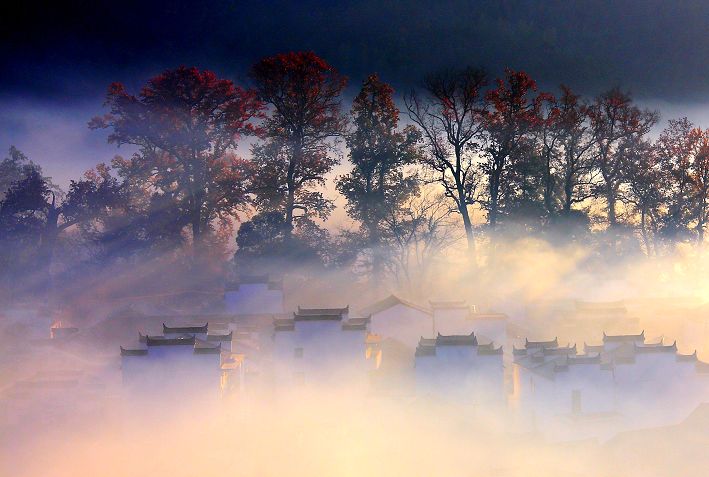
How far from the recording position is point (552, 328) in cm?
2969

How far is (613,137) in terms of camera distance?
116ft

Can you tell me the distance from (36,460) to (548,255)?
21.4 metres

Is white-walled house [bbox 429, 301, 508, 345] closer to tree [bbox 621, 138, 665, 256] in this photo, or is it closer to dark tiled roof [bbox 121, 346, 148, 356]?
dark tiled roof [bbox 121, 346, 148, 356]

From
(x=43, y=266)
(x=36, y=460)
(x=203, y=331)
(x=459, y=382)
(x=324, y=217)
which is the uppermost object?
(x=324, y=217)

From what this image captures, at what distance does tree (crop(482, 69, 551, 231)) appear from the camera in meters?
32.9

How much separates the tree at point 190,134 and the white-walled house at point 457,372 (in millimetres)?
13117

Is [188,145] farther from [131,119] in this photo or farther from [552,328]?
[552,328]

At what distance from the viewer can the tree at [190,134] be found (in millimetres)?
32375

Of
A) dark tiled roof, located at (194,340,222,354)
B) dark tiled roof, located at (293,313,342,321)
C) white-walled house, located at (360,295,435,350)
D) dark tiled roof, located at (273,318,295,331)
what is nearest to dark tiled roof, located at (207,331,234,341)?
dark tiled roof, located at (194,340,222,354)

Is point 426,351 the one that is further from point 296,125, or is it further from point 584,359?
point 296,125

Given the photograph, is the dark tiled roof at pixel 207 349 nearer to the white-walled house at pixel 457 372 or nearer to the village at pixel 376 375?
the village at pixel 376 375

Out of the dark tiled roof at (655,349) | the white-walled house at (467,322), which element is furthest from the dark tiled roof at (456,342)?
the dark tiled roof at (655,349)

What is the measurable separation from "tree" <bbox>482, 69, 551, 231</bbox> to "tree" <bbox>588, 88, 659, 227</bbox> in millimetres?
3501

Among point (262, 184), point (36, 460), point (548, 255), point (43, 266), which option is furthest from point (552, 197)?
point (36, 460)
